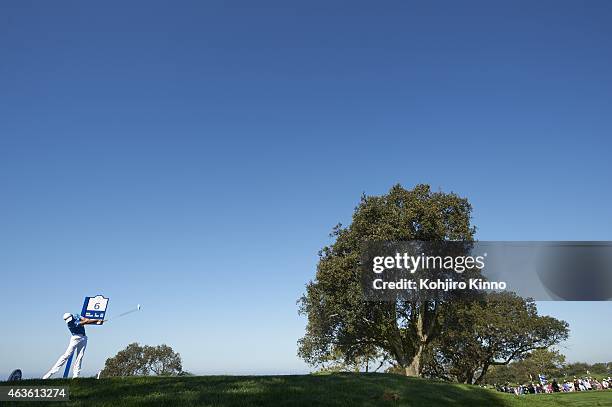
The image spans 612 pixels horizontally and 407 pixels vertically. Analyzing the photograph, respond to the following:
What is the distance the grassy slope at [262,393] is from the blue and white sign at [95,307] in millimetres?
4492

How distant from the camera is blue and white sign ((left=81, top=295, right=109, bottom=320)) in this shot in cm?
2069

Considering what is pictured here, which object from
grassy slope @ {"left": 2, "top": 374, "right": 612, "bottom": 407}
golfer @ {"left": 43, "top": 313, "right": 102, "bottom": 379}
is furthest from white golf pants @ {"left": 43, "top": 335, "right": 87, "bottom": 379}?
grassy slope @ {"left": 2, "top": 374, "right": 612, "bottom": 407}

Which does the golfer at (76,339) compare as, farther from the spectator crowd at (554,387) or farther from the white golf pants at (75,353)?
the spectator crowd at (554,387)

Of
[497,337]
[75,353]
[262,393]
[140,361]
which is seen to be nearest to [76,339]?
[75,353]

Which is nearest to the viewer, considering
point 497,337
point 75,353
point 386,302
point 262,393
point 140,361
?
point 262,393

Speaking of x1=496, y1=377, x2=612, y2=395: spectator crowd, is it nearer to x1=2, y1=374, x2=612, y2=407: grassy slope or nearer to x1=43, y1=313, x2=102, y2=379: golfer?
x1=2, y1=374, x2=612, y2=407: grassy slope

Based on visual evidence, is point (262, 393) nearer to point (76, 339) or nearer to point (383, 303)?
point (76, 339)

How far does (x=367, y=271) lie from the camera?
124ft

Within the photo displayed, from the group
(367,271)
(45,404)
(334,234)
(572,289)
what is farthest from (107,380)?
(572,289)

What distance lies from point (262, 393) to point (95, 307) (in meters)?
10.8

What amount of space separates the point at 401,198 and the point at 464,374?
98.1 feet

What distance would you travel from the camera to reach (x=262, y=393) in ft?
48.6

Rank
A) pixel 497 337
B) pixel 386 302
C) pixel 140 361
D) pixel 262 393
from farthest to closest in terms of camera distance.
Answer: pixel 140 361, pixel 497 337, pixel 386 302, pixel 262 393

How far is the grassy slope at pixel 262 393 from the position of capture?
42.7ft
